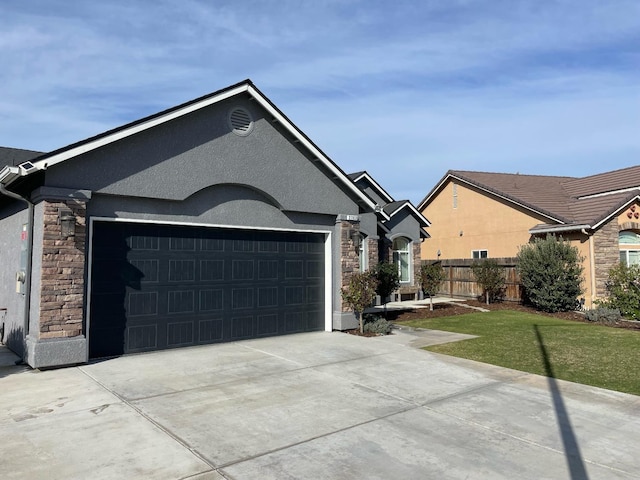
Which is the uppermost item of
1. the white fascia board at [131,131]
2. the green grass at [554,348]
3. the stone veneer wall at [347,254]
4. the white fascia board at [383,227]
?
the white fascia board at [131,131]

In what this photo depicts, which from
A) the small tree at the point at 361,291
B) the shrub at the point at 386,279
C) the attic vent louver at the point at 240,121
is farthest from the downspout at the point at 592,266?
the attic vent louver at the point at 240,121

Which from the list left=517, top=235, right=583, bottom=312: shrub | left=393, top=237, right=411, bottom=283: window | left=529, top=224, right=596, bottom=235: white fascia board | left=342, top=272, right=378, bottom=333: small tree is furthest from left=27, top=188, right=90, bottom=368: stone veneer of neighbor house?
left=529, top=224, right=596, bottom=235: white fascia board

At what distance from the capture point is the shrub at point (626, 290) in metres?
15.1

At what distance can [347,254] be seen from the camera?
12758 millimetres

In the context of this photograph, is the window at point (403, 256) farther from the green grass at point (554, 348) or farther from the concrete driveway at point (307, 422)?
the concrete driveway at point (307, 422)

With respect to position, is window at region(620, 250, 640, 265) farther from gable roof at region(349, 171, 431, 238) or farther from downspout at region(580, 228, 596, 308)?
gable roof at region(349, 171, 431, 238)

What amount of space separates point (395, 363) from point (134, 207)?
6310 mm

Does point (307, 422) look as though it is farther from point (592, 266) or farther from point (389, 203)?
point (389, 203)

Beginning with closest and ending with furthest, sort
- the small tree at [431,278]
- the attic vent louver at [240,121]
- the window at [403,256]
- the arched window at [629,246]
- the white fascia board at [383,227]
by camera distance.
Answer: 1. the attic vent louver at [240,121]
2. the small tree at [431,278]
3. the arched window at [629,246]
4. the white fascia board at [383,227]
5. the window at [403,256]

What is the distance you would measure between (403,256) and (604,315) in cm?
925

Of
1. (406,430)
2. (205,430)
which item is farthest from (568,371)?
(205,430)

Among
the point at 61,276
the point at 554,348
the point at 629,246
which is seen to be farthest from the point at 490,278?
the point at 61,276

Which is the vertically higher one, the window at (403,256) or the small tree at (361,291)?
the window at (403,256)

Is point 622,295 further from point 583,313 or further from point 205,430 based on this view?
point 205,430
